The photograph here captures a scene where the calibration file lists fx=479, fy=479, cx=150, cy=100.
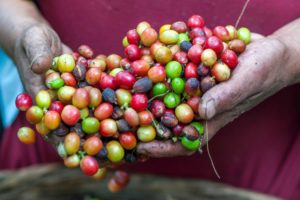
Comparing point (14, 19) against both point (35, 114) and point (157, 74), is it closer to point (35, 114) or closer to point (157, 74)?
point (35, 114)

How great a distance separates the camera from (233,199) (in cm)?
227

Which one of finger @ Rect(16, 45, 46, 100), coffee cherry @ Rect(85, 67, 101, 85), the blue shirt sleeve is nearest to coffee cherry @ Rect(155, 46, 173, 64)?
coffee cherry @ Rect(85, 67, 101, 85)

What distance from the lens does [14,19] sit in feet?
6.48

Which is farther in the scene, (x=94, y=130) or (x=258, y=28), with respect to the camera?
(x=258, y=28)

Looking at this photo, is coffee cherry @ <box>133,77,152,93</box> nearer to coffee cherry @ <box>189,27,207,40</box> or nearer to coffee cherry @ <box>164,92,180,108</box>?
coffee cherry @ <box>164,92,180,108</box>

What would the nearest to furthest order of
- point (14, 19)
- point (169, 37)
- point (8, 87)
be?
point (169, 37)
point (14, 19)
point (8, 87)

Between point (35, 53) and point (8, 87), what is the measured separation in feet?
2.76

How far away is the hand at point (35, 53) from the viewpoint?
1521 mm

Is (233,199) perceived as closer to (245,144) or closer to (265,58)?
(245,144)

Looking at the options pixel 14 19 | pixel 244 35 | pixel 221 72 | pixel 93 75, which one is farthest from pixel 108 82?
pixel 14 19

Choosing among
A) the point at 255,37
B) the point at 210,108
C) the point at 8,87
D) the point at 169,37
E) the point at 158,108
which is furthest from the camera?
the point at 8,87

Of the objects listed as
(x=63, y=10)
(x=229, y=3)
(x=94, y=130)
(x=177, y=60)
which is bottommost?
(x=94, y=130)

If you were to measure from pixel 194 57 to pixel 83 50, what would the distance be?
445 mm

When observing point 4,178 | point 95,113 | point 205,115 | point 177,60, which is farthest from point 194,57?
point 4,178
